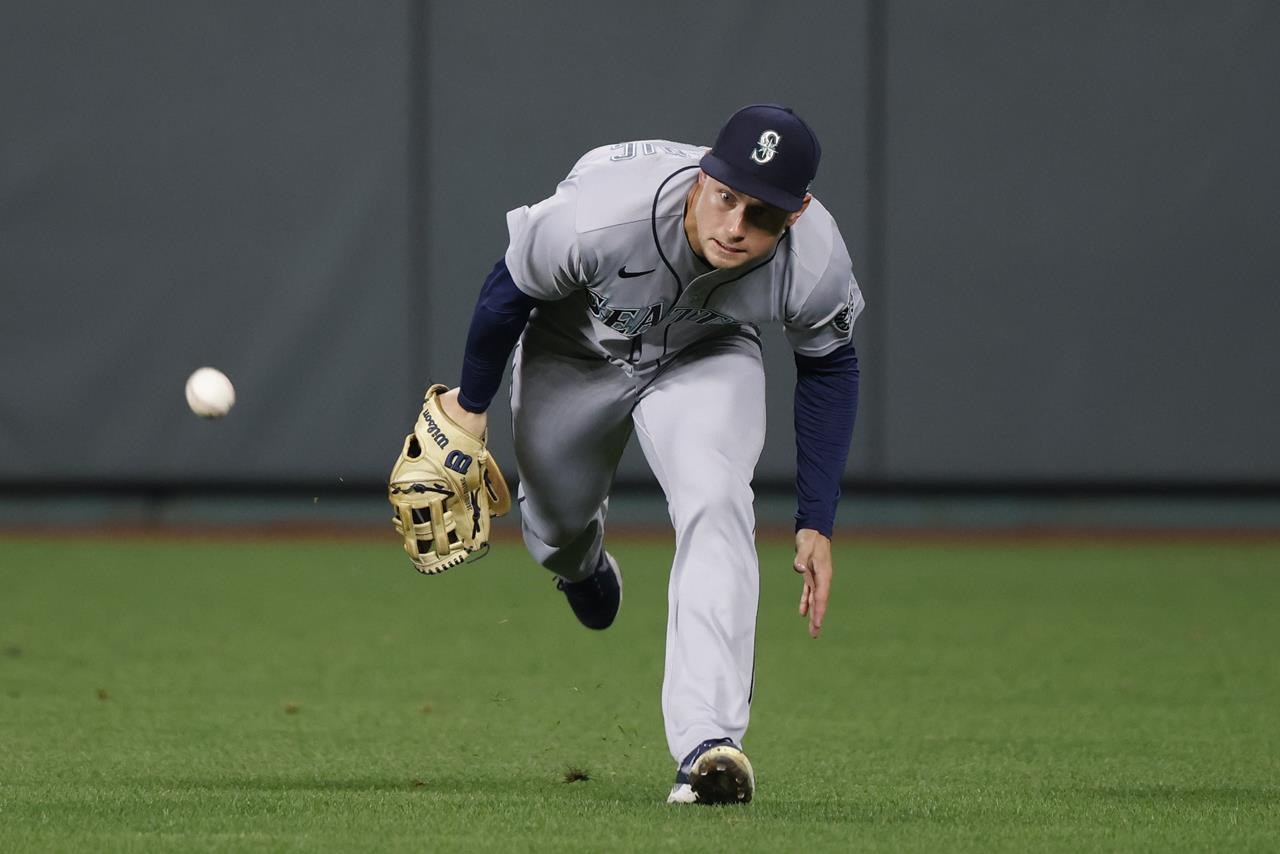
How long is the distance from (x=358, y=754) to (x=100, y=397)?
6.81 m

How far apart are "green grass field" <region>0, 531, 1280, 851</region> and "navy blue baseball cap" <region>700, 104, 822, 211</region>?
118 centimetres

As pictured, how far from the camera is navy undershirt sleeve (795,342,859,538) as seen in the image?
3920mm

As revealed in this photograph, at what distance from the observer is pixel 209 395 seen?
15.6ft

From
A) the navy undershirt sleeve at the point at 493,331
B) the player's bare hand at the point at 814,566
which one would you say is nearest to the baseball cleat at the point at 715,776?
the player's bare hand at the point at 814,566

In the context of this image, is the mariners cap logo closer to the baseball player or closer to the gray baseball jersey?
the baseball player

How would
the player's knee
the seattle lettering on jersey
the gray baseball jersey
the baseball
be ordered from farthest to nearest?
1. the baseball
2. the seattle lettering on jersey
3. the gray baseball jersey
4. the player's knee

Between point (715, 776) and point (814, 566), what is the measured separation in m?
0.50

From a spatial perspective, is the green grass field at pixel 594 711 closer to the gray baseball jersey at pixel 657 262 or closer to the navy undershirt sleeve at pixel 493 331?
the navy undershirt sleeve at pixel 493 331

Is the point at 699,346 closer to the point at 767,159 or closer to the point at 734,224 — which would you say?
the point at 734,224

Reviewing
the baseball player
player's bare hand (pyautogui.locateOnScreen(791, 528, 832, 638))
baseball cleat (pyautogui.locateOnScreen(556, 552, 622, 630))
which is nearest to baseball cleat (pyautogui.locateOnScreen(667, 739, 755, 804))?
the baseball player

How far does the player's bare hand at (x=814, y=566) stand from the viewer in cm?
376

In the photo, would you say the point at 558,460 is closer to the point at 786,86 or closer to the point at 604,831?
the point at 604,831

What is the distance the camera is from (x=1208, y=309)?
10766mm

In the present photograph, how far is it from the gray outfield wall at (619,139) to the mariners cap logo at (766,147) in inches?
281
